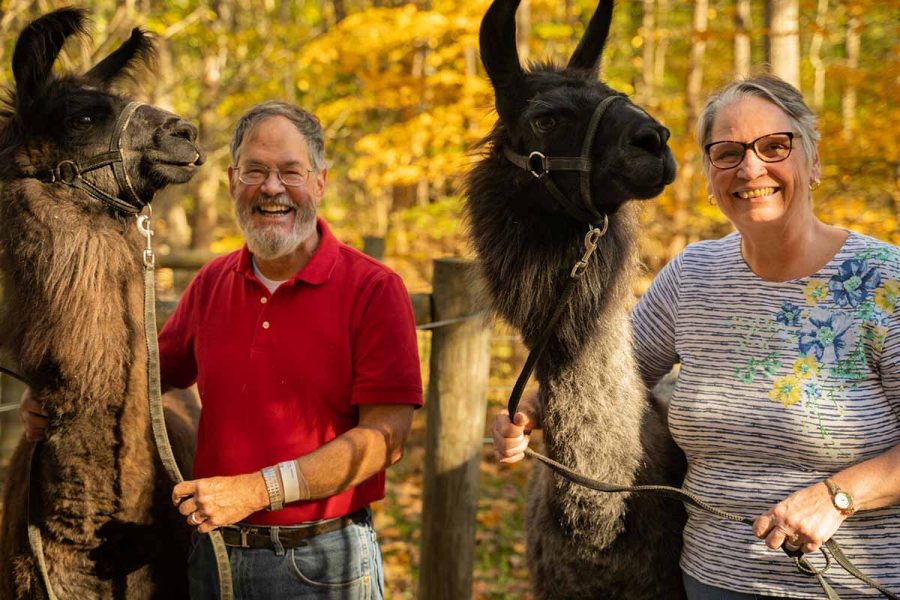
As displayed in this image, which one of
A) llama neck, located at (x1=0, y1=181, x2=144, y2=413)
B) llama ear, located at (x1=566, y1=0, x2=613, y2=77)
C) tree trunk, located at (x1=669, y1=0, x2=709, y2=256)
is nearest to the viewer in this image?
llama neck, located at (x1=0, y1=181, x2=144, y2=413)

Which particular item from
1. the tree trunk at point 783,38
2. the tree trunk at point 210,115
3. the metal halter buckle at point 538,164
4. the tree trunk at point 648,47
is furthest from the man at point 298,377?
A: the tree trunk at point 648,47

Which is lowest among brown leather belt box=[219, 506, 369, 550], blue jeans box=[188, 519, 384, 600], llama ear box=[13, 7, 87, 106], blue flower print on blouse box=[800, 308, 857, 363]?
blue jeans box=[188, 519, 384, 600]

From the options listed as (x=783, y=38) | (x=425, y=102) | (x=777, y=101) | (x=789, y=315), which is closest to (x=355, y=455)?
(x=789, y=315)

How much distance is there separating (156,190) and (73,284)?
1.36ft

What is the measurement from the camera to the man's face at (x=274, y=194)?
8.40ft

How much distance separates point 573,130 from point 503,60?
39cm

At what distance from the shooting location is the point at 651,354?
2770mm

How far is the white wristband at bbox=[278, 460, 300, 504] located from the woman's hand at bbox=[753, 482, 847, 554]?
3.97ft

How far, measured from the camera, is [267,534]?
2.46 meters

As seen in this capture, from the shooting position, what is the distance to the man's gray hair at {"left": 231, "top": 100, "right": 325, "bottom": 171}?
2.62m

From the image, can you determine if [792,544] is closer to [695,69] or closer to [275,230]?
[275,230]

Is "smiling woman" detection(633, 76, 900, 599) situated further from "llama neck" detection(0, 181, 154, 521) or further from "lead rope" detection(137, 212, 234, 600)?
"llama neck" detection(0, 181, 154, 521)

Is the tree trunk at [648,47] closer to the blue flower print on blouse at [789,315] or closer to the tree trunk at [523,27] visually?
the tree trunk at [523,27]

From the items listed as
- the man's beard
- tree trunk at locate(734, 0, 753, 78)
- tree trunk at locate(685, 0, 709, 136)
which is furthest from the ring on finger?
tree trunk at locate(685, 0, 709, 136)
